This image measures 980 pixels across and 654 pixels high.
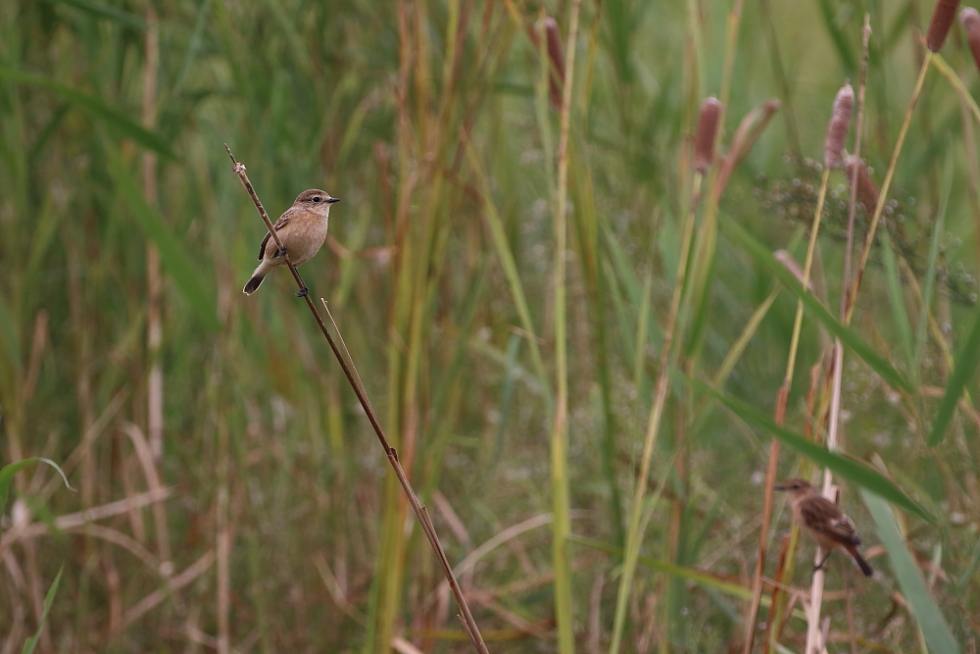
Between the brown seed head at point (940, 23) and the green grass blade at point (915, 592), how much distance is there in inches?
Answer: 24.4

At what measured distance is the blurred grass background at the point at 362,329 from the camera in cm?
212

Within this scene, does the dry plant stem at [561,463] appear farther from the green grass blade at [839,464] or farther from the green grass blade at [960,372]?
the green grass blade at [960,372]

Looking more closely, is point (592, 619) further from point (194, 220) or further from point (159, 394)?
point (194, 220)

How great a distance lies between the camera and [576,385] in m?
2.78

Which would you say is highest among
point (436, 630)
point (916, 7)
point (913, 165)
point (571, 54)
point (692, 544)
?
point (916, 7)

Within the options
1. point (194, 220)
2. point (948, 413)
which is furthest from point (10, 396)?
point (948, 413)

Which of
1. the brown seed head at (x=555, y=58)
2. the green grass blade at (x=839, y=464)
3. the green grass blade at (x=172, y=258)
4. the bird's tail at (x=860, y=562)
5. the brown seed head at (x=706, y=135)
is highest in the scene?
the brown seed head at (x=555, y=58)

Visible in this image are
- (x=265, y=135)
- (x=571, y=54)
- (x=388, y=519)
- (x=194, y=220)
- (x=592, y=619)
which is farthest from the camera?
(x=194, y=220)

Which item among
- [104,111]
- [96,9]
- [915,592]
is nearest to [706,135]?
[915,592]

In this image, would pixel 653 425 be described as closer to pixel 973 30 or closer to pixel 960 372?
pixel 960 372

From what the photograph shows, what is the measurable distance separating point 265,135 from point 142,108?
1.79ft

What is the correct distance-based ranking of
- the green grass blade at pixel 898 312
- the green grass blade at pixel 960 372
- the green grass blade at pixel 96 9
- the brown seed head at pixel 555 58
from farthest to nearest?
the green grass blade at pixel 96 9 → the brown seed head at pixel 555 58 → the green grass blade at pixel 898 312 → the green grass blade at pixel 960 372

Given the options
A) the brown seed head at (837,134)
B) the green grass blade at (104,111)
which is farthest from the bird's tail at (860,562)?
the green grass blade at (104,111)

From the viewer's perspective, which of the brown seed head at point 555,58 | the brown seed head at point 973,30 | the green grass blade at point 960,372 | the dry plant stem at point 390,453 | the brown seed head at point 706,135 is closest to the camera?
the dry plant stem at point 390,453
